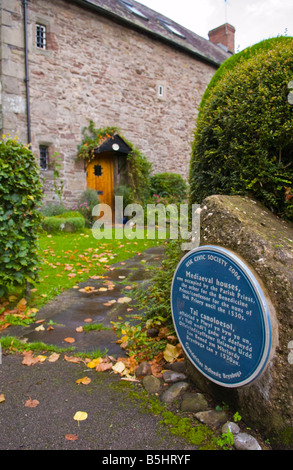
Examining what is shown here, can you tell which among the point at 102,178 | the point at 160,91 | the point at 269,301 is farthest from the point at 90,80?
the point at 269,301

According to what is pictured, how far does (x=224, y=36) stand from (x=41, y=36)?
13753 millimetres

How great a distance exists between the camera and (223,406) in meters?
2.14

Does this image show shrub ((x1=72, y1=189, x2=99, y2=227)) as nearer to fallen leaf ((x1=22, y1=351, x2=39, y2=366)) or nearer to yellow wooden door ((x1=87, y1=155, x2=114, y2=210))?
yellow wooden door ((x1=87, y1=155, x2=114, y2=210))

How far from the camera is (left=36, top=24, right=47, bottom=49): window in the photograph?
9836mm

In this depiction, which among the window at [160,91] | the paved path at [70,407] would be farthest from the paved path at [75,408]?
the window at [160,91]

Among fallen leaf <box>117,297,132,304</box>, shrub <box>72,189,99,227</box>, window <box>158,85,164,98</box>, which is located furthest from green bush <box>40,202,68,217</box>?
window <box>158,85,164,98</box>

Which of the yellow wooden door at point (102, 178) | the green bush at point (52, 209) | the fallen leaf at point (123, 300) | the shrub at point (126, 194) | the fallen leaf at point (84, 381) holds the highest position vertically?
the yellow wooden door at point (102, 178)

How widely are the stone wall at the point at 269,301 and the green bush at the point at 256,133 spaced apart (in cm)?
50

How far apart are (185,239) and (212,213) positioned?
0.58 meters

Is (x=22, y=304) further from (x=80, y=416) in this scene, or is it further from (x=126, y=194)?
(x=126, y=194)

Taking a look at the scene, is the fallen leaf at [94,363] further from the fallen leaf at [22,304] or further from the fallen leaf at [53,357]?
the fallen leaf at [22,304]

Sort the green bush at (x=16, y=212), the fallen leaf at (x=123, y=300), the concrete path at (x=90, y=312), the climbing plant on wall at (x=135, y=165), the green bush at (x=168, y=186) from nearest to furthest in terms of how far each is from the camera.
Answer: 1. the concrete path at (x=90, y=312)
2. the green bush at (x=16, y=212)
3. the fallen leaf at (x=123, y=300)
4. the climbing plant on wall at (x=135, y=165)
5. the green bush at (x=168, y=186)

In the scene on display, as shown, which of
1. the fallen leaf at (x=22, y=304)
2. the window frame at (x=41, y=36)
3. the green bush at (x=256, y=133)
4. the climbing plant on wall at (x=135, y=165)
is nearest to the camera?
the green bush at (x=256, y=133)

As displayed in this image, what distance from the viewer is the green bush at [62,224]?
835 centimetres
